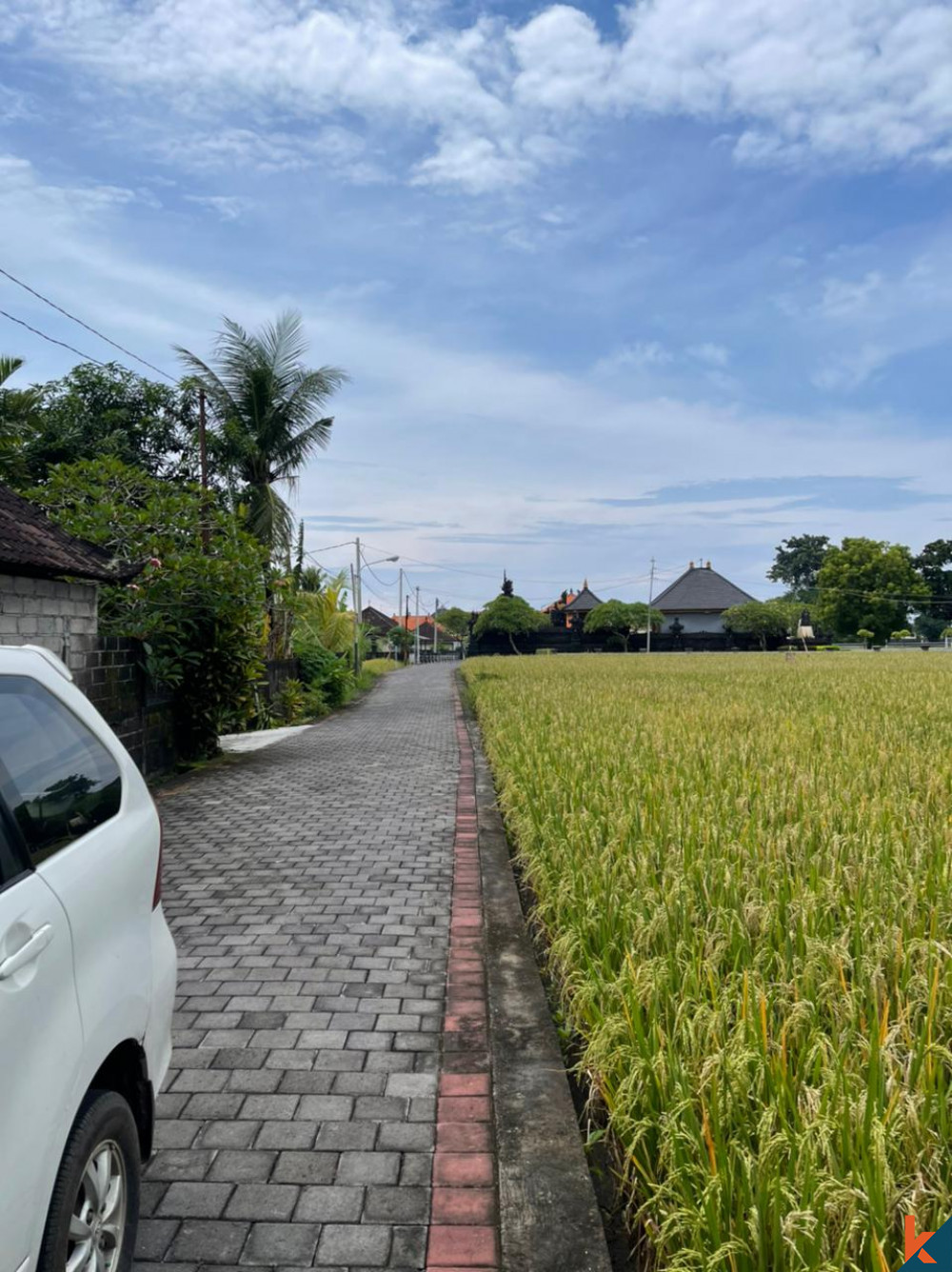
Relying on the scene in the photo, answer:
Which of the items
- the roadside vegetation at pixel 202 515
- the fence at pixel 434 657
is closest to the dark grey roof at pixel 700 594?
the fence at pixel 434 657

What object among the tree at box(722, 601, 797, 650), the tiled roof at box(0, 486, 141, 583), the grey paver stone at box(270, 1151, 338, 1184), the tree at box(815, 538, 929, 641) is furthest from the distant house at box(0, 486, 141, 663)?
the tree at box(815, 538, 929, 641)

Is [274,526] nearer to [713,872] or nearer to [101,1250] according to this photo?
[713,872]

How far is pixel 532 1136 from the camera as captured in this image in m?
2.97

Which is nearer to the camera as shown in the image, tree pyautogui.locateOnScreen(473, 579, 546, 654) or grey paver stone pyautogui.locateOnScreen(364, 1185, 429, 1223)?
grey paver stone pyautogui.locateOnScreen(364, 1185, 429, 1223)

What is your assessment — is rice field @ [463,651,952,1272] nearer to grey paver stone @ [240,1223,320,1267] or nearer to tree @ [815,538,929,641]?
grey paver stone @ [240,1223,320,1267]

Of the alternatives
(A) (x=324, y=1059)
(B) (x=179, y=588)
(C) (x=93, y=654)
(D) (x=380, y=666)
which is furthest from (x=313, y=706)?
(D) (x=380, y=666)

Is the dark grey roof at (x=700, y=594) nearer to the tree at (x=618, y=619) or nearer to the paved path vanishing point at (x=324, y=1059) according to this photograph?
the tree at (x=618, y=619)

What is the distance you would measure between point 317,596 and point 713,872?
71.4ft

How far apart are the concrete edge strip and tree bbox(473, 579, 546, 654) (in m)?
62.0

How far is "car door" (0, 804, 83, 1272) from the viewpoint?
1.55 m

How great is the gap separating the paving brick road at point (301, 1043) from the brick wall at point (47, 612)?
2.06 metres

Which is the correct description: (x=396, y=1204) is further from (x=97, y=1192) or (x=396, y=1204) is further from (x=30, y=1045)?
(x=30, y=1045)

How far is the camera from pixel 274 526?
70.2ft

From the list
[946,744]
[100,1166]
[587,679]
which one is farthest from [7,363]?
[100,1166]
